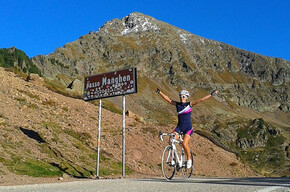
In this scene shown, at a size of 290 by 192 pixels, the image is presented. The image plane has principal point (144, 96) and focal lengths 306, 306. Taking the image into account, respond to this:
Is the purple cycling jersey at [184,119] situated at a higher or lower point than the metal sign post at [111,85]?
lower

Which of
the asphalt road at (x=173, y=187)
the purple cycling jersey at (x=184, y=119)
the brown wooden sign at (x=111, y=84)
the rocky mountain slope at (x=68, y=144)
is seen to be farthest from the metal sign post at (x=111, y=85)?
the asphalt road at (x=173, y=187)

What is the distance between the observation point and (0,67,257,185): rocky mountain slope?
1653cm

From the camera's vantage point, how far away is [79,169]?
1834 centimetres

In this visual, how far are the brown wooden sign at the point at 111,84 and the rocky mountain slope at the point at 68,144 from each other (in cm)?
451

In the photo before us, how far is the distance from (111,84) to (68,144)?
638 cm

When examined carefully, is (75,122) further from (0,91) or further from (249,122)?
(249,122)

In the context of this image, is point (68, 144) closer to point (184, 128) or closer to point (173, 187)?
point (184, 128)

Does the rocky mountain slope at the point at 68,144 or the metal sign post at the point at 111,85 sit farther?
the metal sign post at the point at 111,85

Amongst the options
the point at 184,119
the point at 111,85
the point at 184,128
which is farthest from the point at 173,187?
the point at 111,85

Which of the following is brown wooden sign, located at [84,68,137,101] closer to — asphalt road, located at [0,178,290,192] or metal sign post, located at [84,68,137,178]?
metal sign post, located at [84,68,137,178]

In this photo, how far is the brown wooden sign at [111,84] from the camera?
1812 centimetres

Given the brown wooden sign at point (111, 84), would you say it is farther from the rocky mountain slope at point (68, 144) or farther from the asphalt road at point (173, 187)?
the asphalt road at point (173, 187)

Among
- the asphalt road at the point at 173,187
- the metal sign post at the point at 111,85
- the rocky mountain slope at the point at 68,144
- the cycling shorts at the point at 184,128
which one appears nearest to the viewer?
the asphalt road at the point at 173,187

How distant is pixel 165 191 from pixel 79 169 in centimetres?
1239
